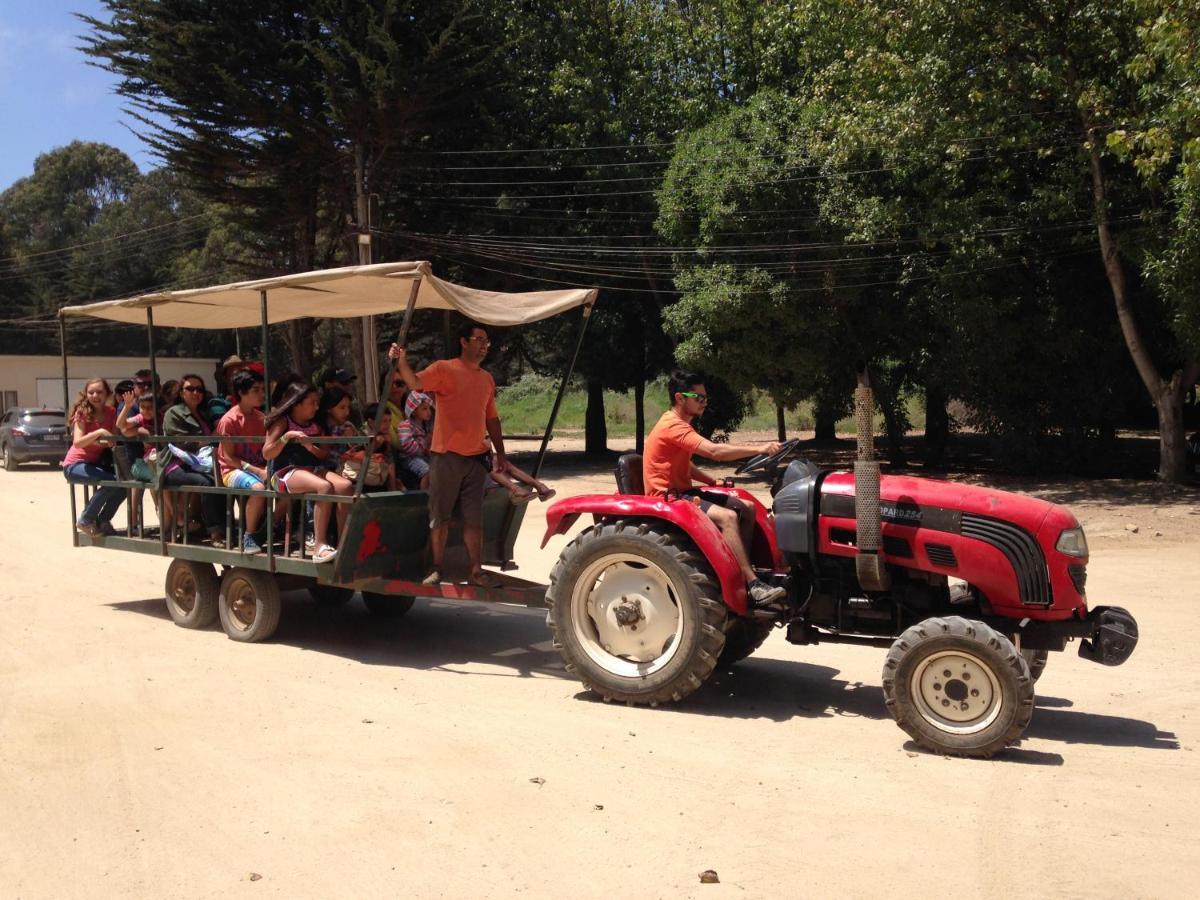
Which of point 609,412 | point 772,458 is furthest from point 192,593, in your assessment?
point 609,412

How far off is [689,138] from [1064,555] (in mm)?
20328

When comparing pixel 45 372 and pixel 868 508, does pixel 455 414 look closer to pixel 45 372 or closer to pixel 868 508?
pixel 868 508

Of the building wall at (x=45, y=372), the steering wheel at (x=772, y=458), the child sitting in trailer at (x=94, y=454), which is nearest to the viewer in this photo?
the steering wheel at (x=772, y=458)

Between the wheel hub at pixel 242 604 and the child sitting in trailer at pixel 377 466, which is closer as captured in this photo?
the child sitting in trailer at pixel 377 466

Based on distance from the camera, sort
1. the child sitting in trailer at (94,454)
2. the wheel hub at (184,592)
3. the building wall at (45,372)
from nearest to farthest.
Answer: the wheel hub at (184,592) < the child sitting in trailer at (94,454) < the building wall at (45,372)

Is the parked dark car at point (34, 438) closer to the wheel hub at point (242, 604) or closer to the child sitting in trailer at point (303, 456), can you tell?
the wheel hub at point (242, 604)

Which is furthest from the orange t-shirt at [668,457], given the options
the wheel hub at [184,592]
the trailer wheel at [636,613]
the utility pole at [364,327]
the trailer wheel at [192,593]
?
the utility pole at [364,327]

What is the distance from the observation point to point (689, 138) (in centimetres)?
2472

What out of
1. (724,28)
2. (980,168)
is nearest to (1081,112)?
(980,168)

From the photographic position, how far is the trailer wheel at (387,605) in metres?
9.59

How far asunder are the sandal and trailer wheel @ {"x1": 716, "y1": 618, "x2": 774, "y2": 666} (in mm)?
1666

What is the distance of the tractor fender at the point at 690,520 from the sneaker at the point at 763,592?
5 centimetres

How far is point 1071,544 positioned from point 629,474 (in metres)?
2.79

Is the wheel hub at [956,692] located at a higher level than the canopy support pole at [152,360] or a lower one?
lower
